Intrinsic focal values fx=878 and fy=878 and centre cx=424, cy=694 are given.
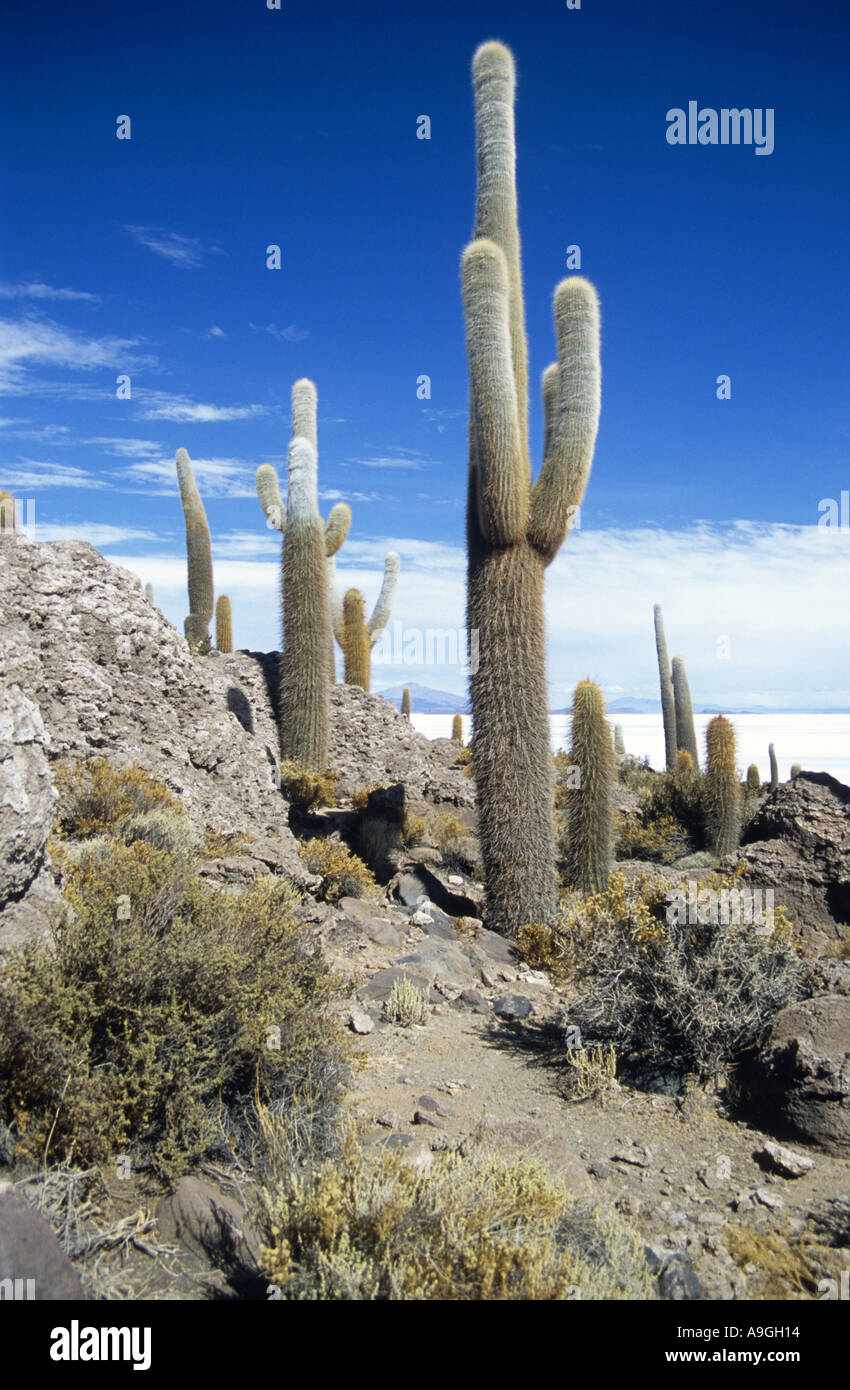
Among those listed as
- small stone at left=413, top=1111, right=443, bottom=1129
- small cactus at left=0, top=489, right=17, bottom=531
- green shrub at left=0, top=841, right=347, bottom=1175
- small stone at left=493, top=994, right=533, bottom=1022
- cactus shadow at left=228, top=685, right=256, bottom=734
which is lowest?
small stone at left=493, top=994, right=533, bottom=1022

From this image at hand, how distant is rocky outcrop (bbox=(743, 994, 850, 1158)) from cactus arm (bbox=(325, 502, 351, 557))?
512 inches

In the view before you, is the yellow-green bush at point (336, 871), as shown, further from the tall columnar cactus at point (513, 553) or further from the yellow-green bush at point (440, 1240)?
the yellow-green bush at point (440, 1240)

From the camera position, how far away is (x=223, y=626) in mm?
20094

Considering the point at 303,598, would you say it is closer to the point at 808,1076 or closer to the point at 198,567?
the point at 198,567

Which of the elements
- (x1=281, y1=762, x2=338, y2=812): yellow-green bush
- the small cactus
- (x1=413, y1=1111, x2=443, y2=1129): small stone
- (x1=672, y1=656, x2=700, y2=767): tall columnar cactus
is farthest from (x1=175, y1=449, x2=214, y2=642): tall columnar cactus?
(x1=413, y1=1111, x2=443, y2=1129): small stone

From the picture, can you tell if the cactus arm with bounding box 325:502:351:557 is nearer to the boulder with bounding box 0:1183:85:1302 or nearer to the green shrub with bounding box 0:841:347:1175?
the green shrub with bounding box 0:841:347:1175

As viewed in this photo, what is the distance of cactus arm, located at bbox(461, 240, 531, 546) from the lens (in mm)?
8539

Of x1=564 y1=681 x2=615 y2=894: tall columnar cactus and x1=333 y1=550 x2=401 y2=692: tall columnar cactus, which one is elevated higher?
x1=333 y1=550 x2=401 y2=692: tall columnar cactus

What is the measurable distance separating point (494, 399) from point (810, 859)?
5.22 m

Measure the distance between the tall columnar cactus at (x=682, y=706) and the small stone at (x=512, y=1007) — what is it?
17.7 m

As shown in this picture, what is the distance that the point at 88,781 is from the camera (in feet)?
24.5

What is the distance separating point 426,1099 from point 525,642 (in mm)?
4921
